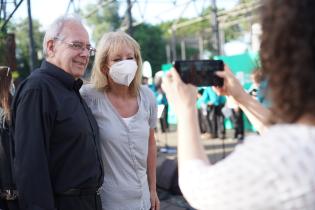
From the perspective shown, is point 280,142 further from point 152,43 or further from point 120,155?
point 152,43

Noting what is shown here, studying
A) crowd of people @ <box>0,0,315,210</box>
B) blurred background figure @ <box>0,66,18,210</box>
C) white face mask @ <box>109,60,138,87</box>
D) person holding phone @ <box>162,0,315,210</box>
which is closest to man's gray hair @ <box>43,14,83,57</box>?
crowd of people @ <box>0,0,315,210</box>

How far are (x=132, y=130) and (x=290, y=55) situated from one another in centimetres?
125

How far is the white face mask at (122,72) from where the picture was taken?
2037mm

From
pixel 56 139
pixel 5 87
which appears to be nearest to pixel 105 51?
pixel 56 139

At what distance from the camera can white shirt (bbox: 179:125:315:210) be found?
2.67ft

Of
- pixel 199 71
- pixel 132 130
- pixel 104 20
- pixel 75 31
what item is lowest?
pixel 132 130

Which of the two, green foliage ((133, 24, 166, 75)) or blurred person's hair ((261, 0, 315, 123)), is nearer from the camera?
blurred person's hair ((261, 0, 315, 123))

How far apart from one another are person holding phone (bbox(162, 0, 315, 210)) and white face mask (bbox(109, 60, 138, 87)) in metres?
1.18

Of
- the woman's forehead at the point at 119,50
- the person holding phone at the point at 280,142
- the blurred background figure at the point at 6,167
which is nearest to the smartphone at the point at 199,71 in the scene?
the person holding phone at the point at 280,142

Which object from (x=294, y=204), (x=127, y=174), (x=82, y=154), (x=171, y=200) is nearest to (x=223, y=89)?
(x=294, y=204)

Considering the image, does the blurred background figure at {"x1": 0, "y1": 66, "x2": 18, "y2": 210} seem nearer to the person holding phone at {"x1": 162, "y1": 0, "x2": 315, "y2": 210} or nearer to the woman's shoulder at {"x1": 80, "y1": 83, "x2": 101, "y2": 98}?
the woman's shoulder at {"x1": 80, "y1": 83, "x2": 101, "y2": 98}

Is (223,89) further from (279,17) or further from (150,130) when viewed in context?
(150,130)

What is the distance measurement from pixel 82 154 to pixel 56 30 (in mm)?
629

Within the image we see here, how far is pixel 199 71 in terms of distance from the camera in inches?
46.3
